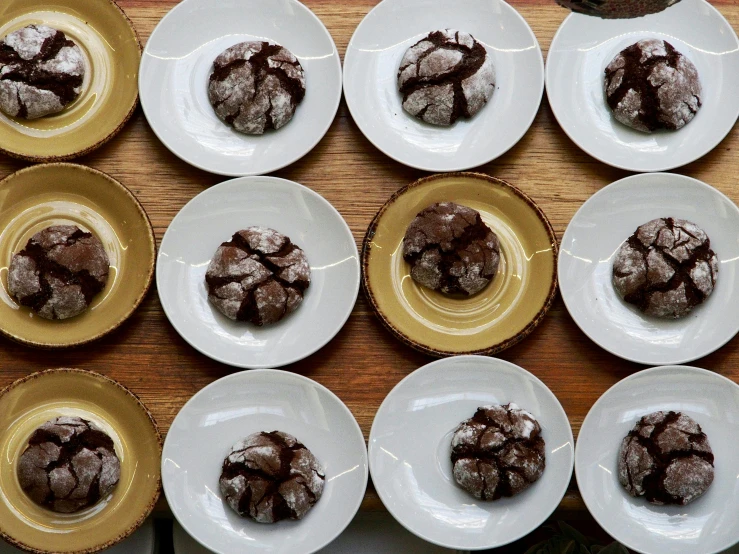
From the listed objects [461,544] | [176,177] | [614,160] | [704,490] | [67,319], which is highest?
[614,160]

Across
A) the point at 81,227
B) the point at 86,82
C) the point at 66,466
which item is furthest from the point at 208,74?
the point at 66,466

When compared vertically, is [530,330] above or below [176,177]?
below

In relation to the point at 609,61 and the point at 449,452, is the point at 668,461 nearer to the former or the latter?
the point at 449,452

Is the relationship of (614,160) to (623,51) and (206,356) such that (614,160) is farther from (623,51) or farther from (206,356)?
(206,356)

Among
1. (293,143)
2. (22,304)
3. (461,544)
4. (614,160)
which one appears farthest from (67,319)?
(614,160)

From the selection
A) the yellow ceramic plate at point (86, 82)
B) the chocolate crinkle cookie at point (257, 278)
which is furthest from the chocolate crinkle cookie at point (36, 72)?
the chocolate crinkle cookie at point (257, 278)
